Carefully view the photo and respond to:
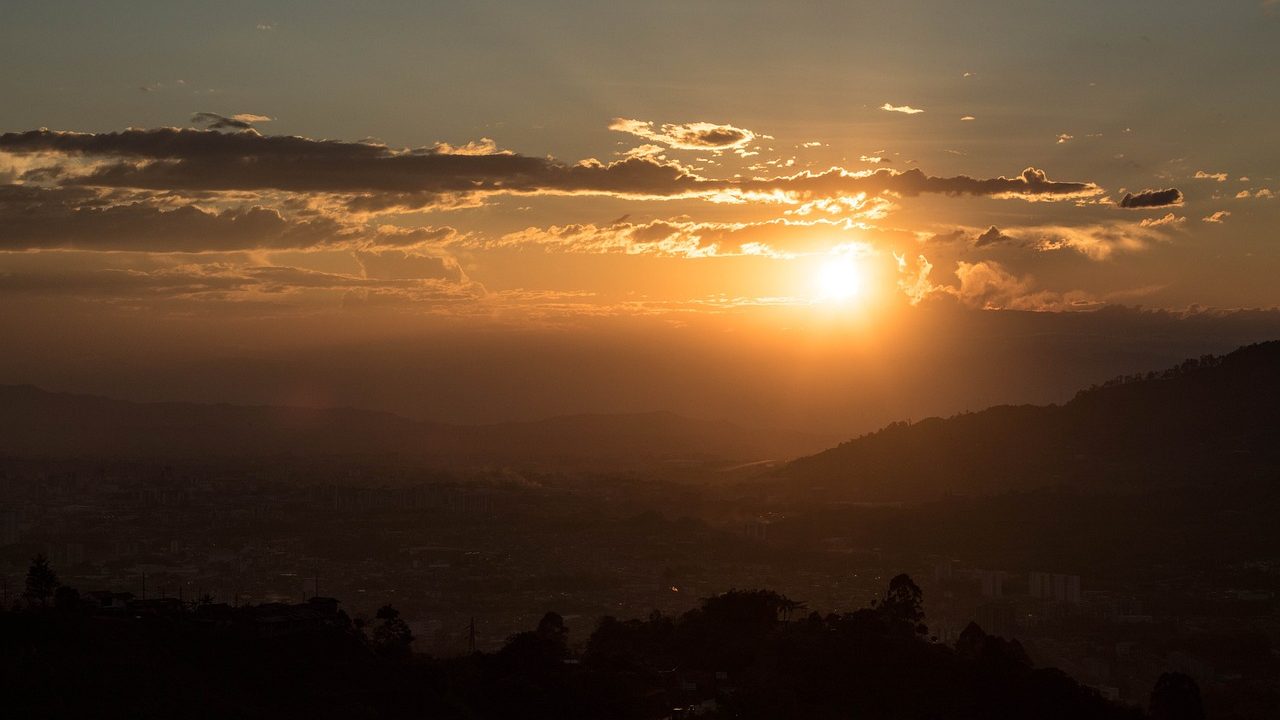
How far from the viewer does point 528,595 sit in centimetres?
7469

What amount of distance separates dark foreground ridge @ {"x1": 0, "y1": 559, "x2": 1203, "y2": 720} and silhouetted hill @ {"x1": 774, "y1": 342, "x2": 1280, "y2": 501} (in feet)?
210

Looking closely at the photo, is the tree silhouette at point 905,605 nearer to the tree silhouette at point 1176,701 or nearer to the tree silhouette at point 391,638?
the tree silhouette at point 1176,701

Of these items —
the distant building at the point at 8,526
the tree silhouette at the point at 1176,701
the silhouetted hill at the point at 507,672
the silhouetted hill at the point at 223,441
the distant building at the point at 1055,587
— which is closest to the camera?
the silhouetted hill at the point at 507,672

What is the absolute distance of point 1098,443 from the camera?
120 metres

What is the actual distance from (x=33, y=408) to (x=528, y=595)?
131 m

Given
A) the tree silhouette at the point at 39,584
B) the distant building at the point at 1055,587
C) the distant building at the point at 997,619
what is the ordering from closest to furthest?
the tree silhouette at the point at 39,584 → the distant building at the point at 997,619 → the distant building at the point at 1055,587

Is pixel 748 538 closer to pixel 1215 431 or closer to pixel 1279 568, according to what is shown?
pixel 1279 568

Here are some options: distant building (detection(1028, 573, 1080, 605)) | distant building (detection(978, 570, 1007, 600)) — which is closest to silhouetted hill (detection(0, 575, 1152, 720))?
distant building (detection(978, 570, 1007, 600))

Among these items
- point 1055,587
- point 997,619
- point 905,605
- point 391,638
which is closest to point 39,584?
point 391,638

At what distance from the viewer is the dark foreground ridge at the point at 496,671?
34781mm

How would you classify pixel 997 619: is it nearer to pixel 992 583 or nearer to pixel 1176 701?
pixel 992 583

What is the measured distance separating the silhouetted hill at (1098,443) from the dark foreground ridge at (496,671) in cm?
6391

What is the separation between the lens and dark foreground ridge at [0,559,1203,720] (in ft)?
114

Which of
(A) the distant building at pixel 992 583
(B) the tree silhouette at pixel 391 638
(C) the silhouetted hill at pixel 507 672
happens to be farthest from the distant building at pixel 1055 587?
(B) the tree silhouette at pixel 391 638
